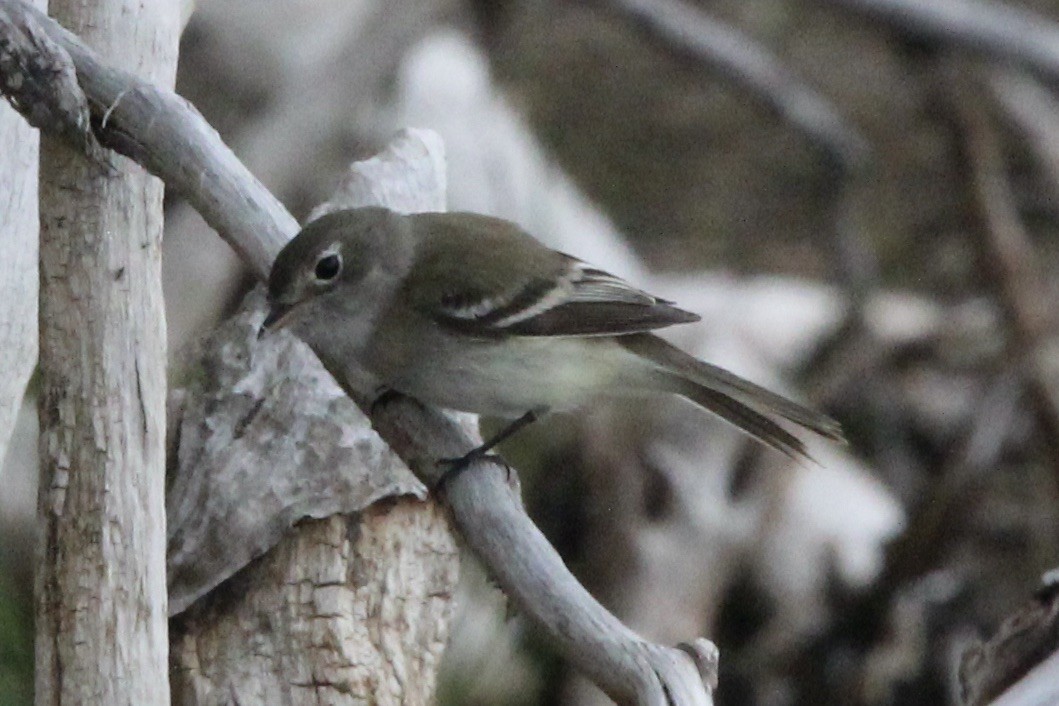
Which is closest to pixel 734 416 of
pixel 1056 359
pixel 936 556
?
pixel 936 556

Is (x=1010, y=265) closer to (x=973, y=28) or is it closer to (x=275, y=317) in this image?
(x=973, y=28)

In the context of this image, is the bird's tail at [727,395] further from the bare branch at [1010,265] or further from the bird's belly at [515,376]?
the bare branch at [1010,265]

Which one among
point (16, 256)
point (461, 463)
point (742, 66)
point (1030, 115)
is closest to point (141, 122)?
point (16, 256)

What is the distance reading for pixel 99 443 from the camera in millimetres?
2557

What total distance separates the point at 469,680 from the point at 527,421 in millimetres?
1730

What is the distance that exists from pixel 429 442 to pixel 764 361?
3.06 meters

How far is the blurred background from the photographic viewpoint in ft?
17.4

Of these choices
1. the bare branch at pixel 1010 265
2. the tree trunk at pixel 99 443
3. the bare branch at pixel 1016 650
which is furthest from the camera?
the bare branch at pixel 1010 265

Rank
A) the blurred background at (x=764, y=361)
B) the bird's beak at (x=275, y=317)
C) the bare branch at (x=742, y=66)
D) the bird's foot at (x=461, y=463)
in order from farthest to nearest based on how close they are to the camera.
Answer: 1. the bare branch at (x=742, y=66)
2. the blurred background at (x=764, y=361)
3. the bird's beak at (x=275, y=317)
4. the bird's foot at (x=461, y=463)

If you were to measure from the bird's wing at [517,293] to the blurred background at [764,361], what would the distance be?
1.42m

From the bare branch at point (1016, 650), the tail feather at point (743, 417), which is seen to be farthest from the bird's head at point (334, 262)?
the bare branch at point (1016, 650)

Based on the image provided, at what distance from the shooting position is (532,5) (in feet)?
28.1

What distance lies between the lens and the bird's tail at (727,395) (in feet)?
10.8

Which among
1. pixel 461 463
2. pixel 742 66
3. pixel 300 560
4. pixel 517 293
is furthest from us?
pixel 742 66
